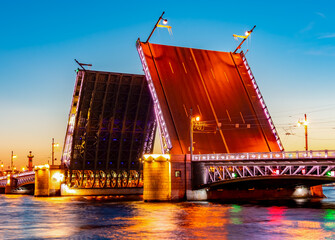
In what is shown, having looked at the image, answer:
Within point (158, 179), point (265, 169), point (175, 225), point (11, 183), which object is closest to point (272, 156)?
point (265, 169)

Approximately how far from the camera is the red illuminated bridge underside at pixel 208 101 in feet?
165

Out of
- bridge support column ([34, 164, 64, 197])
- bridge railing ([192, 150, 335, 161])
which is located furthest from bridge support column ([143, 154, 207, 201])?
bridge support column ([34, 164, 64, 197])

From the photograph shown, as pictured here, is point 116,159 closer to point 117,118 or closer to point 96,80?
point 117,118

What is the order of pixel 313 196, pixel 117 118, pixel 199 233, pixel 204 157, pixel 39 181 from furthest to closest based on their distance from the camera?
pixel 39 181 < pixel 117 118 < pixel 313 196 < pixel 204 157 < pixel 199 233

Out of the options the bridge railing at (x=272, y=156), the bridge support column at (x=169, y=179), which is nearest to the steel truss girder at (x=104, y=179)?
the bridge support column at (x=169, y=179)

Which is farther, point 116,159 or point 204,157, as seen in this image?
point 116,159

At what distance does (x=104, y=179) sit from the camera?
225 feet

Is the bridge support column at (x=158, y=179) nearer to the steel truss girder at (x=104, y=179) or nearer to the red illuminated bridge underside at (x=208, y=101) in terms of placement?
the red illuminated bridge underside at (x=208, y=101)

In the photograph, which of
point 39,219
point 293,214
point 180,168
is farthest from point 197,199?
point 39,219

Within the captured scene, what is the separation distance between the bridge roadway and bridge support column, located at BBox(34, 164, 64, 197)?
24255 mm

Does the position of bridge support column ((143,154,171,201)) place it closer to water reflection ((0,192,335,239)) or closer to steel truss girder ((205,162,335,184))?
steel truss girder ((205,162,335,184))

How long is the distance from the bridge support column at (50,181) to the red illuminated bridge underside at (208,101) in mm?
21681

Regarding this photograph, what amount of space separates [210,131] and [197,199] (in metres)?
7.64

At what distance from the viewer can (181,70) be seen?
5291 cm
